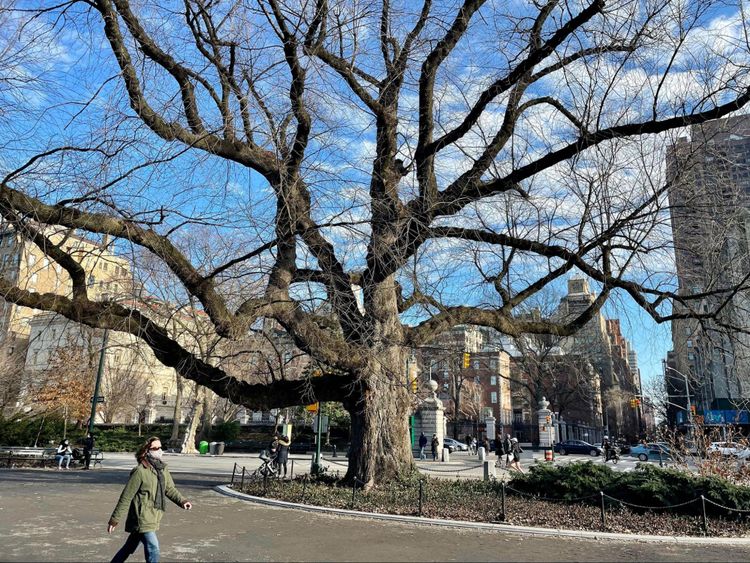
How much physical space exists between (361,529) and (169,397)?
79.9 m

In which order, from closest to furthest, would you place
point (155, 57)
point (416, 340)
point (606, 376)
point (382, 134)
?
1. point (155, 57)
2. point (382, 134)
3. point (416, 340)
4. point (606, 376)

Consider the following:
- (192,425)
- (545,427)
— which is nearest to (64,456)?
(192,425)

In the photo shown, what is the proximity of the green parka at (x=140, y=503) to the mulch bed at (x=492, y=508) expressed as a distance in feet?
21.0

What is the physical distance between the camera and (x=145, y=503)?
660cm

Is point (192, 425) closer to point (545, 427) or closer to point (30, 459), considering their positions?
point (30, 459)

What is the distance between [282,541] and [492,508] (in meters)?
4.90

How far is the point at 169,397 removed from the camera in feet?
276

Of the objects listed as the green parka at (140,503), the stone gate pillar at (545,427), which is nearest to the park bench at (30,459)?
the green parka at (140,503)

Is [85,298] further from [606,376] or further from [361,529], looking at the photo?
[606,376]

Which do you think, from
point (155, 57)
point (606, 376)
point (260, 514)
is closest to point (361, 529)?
point (260, 514)

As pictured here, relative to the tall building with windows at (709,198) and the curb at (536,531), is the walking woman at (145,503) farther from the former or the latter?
the tall building with windows at (709,198)

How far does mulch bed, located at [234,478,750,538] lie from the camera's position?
1098cm

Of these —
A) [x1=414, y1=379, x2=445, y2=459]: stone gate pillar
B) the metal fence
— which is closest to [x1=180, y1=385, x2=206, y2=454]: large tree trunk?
[x1=414, y1=379, x2=445, y2=459]: stone gate pillar

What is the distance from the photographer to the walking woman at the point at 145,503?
6.50 m
